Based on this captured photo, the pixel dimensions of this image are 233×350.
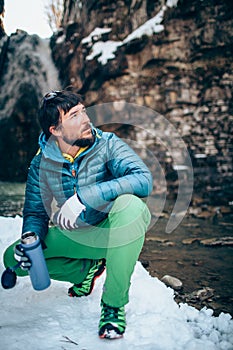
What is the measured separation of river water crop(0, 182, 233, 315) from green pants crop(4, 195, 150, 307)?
87cm

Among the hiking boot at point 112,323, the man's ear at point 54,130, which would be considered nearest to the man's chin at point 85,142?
the man's ear at point 54,130

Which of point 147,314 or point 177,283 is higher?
point 147,314

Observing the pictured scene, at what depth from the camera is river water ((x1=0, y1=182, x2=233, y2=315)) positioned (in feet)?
7.61

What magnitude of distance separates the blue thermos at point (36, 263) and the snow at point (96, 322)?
9.4 inches

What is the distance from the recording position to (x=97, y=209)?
169 cm

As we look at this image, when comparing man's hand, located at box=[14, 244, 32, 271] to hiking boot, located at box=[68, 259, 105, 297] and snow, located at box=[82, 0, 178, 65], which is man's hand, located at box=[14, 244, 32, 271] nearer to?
hiking boot, located at box=[68, 259, 105, 297]

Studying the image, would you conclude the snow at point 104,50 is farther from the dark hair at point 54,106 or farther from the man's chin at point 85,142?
the man's chin at point 85,142

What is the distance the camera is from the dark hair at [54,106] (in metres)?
1.79

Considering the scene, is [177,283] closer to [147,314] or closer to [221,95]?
[147,314]

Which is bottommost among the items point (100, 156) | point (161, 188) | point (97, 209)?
point (161, 188)

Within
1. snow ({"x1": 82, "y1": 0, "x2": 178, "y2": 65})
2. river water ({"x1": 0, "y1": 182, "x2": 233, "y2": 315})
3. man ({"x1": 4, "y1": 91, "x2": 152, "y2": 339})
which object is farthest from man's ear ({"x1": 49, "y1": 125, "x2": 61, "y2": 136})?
snow ({"x1": 82, "y1": 0, "x2": 178, "y2": 65})

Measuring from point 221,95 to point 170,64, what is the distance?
1304 millimetres

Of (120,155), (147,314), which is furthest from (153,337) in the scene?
(120,155)

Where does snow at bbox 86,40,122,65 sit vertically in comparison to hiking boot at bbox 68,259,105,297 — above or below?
above
